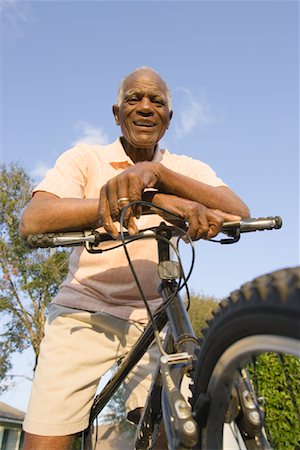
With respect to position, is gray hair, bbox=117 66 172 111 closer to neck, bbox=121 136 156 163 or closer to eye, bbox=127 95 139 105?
eye, bbox=127 95 139 105

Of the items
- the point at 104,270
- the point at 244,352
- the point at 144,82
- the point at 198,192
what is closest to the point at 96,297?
the point at 104,270

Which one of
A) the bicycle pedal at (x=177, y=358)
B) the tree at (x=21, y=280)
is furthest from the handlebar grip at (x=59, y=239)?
the tree at (x=21, y=280)

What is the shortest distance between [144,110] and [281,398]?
1652 mm

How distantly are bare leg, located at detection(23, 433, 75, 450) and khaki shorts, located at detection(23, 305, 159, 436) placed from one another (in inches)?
1.0

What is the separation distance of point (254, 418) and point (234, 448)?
0.33 ft

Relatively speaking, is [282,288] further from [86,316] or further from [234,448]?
[86,316]

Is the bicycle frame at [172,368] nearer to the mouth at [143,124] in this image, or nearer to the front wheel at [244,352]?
the front wheel at [244,352]

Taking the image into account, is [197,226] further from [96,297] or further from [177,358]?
[96,297]

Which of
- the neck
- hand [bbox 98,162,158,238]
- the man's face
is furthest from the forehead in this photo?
hand [bbox 98,162,158,238]

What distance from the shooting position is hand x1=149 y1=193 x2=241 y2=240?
1647mm

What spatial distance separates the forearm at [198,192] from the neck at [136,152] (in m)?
0.78

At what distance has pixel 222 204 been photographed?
198cm

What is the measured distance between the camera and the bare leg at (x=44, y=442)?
2.25 metres

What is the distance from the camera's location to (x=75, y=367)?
94.5 inches
